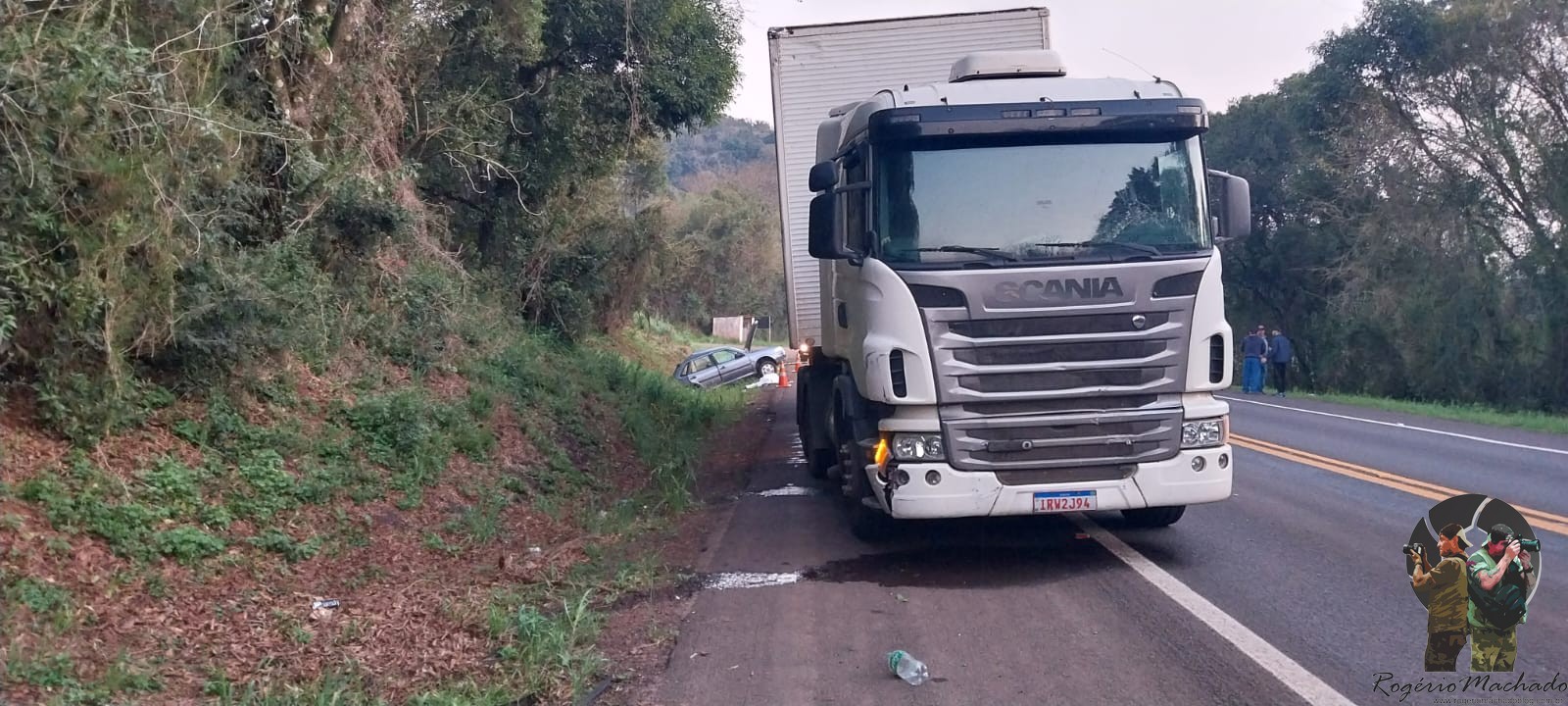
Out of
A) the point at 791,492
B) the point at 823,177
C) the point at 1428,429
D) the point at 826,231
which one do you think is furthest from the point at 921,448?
the point at 1428,429

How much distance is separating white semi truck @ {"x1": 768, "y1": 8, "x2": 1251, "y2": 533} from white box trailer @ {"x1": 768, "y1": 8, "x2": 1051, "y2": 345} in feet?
→ 12.4

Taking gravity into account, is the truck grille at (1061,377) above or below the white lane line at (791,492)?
above

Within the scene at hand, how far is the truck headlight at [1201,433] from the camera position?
7660 millimetres

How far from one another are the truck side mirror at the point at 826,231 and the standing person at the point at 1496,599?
4.09 m

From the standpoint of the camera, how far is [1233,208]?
817 centimetres

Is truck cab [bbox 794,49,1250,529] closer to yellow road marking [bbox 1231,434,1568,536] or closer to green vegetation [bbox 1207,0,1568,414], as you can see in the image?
yellow road marking [bbox 1231,434,1568,536]

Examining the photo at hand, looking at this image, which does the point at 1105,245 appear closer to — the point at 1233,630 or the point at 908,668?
the point at 1233,630

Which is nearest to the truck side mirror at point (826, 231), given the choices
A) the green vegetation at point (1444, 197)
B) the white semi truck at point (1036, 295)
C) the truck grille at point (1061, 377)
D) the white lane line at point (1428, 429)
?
the white semi truck at point (1036, 295)

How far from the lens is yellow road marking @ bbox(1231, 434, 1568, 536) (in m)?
9.15

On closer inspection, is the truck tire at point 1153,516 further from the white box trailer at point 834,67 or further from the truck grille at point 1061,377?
the white box trailer at point 834,67

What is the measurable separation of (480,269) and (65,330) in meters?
9.83

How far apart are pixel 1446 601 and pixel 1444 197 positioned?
23032 millimetres

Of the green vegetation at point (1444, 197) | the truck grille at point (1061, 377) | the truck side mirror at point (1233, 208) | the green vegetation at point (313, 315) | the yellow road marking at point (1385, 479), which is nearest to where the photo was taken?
the green vegetation at point (313, 315)

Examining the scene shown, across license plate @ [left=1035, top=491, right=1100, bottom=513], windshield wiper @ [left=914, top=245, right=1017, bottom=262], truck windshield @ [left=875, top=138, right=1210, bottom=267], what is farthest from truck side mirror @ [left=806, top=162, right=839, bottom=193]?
license plate @ [left=1035, top=491, right=1100, bottom=513]
